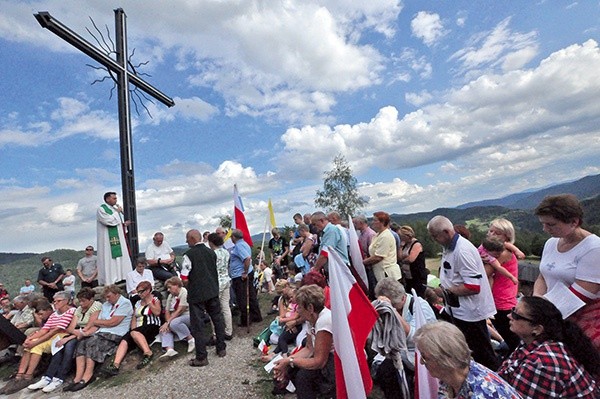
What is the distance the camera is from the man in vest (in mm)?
7445

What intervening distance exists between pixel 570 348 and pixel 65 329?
710 cm

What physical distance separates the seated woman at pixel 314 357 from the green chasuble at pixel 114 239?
18.8 feet

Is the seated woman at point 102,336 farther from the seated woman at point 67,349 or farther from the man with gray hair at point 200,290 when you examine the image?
the man with gray hair at point 200,290

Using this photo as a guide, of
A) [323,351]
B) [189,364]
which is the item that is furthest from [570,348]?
[189,364]

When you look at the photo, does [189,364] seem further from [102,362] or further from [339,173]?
[339,173]

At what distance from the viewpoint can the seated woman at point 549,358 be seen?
1.90m

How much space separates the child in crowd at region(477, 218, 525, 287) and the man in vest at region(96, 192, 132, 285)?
7.12 metres

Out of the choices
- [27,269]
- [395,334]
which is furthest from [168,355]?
[27,269]

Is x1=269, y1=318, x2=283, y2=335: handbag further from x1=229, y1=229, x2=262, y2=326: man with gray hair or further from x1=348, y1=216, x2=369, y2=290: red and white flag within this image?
x1=348, y1=216, x2=369, y2=290: red and white flag

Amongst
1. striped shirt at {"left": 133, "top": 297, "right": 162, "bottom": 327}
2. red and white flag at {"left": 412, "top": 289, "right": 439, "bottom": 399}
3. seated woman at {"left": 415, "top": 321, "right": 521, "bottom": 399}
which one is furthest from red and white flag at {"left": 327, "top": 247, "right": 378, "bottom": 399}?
striped shirt at {"left": 133, "top": 297, "right": 162, "bottom": 327}

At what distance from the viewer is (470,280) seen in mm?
3182

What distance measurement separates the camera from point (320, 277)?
436cm

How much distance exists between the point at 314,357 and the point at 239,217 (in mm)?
5604

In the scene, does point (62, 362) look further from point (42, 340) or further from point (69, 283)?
point (69, 283)
